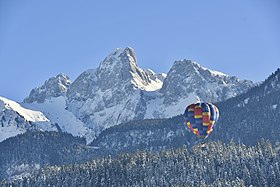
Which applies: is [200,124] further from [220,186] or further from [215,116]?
[220,186]

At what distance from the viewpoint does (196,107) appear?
7830 inches

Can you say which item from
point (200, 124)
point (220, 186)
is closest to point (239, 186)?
point (220, 186)

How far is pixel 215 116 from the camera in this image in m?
200

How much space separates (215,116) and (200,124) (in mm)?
6194

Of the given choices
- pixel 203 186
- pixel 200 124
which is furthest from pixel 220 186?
pixel 200 124

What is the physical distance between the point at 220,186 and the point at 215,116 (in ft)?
74.1

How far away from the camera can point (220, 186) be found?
19888 centimetres

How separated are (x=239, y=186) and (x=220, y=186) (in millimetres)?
6641

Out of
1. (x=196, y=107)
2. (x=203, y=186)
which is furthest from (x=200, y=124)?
(x=203, y=186)

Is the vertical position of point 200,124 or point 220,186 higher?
point 200,124

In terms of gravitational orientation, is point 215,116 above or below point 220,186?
above

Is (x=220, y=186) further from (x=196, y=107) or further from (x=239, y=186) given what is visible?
(x=196, y=107)

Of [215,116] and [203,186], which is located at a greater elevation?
[215,116]

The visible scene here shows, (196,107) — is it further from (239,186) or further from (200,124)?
(239,186)
